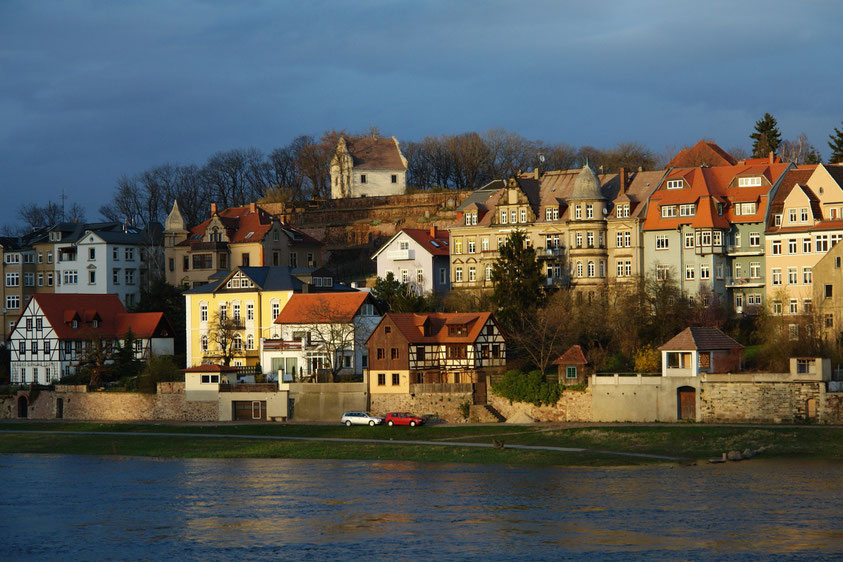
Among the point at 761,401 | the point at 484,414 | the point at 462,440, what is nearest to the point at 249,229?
the point at 484,414

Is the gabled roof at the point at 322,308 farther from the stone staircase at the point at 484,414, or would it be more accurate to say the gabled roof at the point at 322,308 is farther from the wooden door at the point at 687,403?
the wooden door at the point at 687,403

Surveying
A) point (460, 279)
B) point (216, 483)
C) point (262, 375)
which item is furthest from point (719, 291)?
point (216, 483)

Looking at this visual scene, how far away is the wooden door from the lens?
219 feet

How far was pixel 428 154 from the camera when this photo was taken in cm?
12700

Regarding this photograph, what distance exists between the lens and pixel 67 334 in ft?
301

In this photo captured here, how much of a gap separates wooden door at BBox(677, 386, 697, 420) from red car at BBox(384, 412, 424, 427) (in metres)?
14.1

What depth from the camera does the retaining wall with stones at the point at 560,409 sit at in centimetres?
6931

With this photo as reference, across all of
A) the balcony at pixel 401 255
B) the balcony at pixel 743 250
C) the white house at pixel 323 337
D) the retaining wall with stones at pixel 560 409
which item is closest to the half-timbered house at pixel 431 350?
the retaining wall with stones at pixel 560 409

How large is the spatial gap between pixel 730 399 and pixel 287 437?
23.2m

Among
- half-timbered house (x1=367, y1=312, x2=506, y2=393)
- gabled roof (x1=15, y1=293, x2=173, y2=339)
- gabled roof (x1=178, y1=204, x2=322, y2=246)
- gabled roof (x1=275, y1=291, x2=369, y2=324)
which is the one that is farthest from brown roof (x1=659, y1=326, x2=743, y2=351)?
gabled roof (x1=178, y1=204, x2=322, y2=246)

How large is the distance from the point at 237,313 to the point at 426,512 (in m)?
43.2

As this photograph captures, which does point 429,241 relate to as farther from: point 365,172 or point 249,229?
point 365,172

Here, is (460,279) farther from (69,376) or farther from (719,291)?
(69,376)

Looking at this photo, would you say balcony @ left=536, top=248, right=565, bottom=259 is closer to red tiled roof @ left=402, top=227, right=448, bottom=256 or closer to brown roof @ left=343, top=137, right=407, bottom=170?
red tiled roof @ left=402, top=227, right=448, bottom=256
